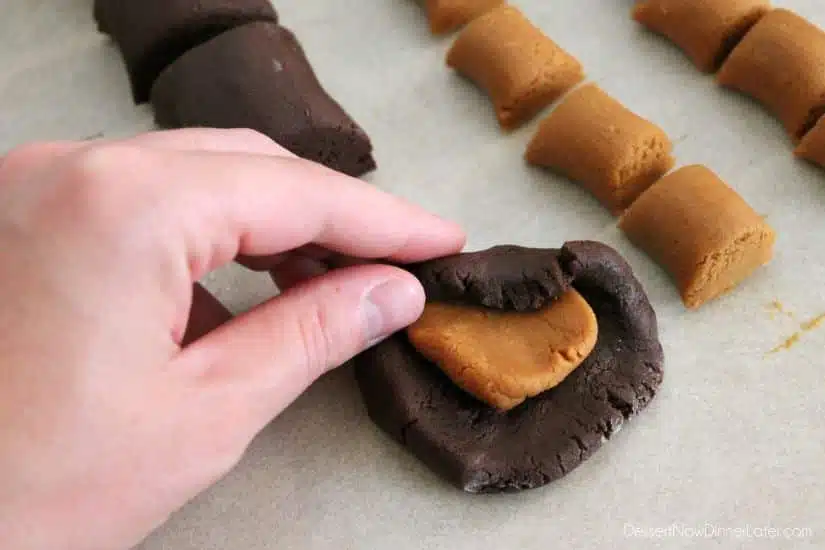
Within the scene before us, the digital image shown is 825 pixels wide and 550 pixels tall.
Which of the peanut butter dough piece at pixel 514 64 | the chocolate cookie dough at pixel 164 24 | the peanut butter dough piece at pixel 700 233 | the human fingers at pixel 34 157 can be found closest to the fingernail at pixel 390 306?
the human fingers at pixel 34 157

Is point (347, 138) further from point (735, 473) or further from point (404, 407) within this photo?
point (735, 473)

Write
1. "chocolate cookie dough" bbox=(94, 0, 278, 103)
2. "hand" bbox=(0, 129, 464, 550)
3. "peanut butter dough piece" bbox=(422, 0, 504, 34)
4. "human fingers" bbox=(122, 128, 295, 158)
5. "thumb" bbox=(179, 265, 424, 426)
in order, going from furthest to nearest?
"peanut butter dough piece" bbox=(422, 0, 504, 34) < "chocolate cookie dough" bbox=(94, 0, 278, 103) < "human fingers" bbox=(122, 128, 295, 158) < "thumb" bbox=(179, 265, 424, 426) < "hand" bbox=(0, 129, 464, 550)

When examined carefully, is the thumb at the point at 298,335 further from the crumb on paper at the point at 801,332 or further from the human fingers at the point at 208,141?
the crumb on paper at the point at 801,332

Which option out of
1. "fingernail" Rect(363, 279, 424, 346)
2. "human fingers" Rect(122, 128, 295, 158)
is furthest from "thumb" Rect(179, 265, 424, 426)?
"human fingers" Rect(122, 128, 295, 158)

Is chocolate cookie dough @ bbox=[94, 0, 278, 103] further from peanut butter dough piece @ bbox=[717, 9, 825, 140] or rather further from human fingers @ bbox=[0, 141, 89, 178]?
peanut butter dough piece @ bbox=[717, 9, 825, 140]

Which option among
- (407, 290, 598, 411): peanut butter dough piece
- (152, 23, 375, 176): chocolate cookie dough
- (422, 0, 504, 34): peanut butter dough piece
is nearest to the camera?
(407, 290, 598, 411): peanut butter dough piece
